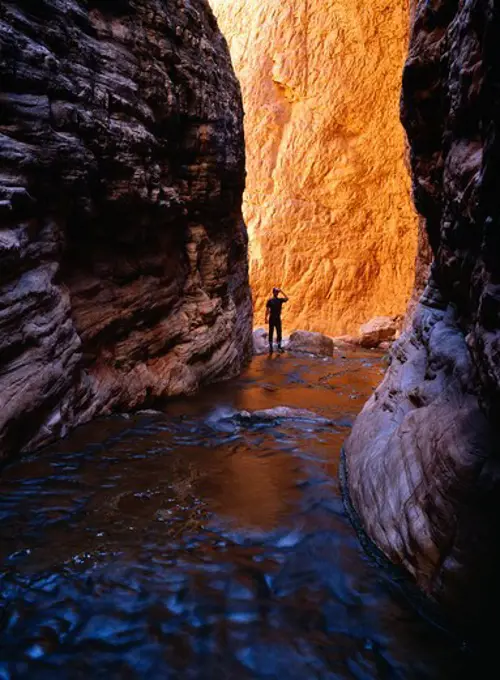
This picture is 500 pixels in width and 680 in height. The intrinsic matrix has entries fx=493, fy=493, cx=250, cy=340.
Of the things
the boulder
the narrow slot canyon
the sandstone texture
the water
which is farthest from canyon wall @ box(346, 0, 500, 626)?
the boulder

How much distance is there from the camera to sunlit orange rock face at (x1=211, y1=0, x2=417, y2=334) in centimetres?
2623

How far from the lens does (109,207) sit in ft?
23.4

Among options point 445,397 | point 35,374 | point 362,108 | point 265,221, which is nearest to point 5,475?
point 35,374

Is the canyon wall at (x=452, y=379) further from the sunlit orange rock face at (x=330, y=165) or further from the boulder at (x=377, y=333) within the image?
the sunlit orange rock face at (x=330, y=165)

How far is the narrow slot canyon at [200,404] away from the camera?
2662mm

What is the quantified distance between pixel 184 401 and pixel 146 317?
1581mm

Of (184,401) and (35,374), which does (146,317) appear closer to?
(184,401)

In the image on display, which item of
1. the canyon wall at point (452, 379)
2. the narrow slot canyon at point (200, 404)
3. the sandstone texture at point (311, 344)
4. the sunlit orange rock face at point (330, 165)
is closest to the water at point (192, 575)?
the narrow slot canyon at point (200, 404)

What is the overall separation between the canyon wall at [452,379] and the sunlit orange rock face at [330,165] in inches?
831

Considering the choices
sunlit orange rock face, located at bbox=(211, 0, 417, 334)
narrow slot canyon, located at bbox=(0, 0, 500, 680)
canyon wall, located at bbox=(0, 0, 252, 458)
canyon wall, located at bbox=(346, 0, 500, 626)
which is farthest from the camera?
sunlit orange rock face, located at bbox=(211, 0, 417, 334)

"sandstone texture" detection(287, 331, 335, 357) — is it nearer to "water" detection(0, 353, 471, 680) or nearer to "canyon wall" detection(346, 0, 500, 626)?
"water" detection(0, 353, 471, 680)

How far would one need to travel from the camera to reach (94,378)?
22.9 ft

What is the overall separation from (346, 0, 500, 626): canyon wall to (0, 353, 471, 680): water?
1.21 ft

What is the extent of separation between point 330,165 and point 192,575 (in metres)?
27.0
